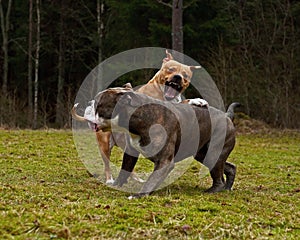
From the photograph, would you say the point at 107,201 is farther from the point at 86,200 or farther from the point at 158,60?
the point at 158,60

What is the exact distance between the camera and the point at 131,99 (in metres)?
6.13

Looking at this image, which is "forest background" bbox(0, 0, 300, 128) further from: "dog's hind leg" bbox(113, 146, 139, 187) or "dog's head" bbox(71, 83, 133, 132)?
"dog's head" bbox(71, 83, 133, 132)

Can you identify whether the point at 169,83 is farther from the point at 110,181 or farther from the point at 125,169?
the point at 110,181

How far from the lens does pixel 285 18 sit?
22.2m

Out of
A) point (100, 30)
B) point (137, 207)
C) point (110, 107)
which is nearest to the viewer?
point (137, 207)

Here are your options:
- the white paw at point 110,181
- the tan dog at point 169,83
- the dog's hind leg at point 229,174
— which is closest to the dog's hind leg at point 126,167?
the white paw at point 110,181

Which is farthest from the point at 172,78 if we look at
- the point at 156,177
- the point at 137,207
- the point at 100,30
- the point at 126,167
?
→ the point at 100,30

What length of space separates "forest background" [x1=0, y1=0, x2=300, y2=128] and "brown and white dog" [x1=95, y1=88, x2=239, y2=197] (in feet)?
36.2

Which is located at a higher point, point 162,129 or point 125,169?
point 162,129

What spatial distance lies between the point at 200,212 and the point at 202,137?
1.69 m

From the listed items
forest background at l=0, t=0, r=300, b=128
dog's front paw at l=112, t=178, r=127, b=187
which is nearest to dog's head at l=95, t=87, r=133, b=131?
dog's front paw at l=112, t=178, r=127, b=187

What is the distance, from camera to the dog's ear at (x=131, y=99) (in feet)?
20.0

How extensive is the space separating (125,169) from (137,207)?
79.0 inches

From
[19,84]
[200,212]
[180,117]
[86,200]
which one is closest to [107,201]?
[86,200]
